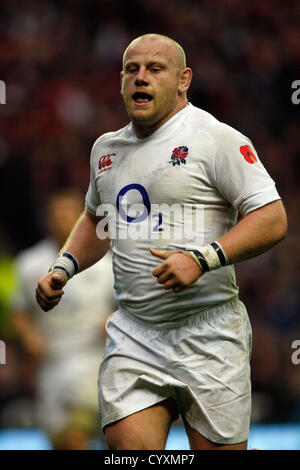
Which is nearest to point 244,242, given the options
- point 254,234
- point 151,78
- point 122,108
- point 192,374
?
point 254,234

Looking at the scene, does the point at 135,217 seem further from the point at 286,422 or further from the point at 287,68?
the point at 287,68

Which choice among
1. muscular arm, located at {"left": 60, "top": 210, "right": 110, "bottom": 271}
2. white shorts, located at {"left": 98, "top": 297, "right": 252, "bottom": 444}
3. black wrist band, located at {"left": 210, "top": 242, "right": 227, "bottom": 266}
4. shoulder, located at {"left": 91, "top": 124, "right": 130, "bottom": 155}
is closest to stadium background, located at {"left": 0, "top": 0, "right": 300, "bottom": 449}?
muscular arm, located at {"left": 60, "top": 210, "right": 110, "bottom": 271}

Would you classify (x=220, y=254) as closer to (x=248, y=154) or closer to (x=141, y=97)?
(x=248, y=154)

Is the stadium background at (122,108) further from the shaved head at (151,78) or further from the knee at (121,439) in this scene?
the shaved head at (151,78)

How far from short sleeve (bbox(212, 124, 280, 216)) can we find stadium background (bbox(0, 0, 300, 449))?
4.77 metres

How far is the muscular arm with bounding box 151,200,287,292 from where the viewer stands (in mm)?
3828

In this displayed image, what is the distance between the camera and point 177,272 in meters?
3.81

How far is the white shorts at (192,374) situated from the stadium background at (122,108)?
4.39m

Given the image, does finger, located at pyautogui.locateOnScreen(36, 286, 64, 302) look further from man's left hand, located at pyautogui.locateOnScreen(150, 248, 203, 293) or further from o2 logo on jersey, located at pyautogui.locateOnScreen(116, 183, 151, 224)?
man's left hand, located at pyautogui.locateOnScreen(150, 248, 203, 293)

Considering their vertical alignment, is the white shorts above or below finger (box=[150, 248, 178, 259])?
below

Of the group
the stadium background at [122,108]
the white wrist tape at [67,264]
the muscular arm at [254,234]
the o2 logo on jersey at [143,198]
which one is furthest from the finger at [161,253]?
the stadium background at [122,108]

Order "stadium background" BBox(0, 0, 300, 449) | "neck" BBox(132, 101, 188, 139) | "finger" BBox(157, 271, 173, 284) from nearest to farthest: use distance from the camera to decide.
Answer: "finger" BBox(157, 271, 173, 284)
"neck" BBox(132, 101, 188, 139)
"stadium background" BBox(0, 0, 300, 449)

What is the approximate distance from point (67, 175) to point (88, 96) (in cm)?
124

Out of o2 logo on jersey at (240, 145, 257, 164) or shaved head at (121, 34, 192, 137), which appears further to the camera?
shaved head at (121, 34, 192, 137)
